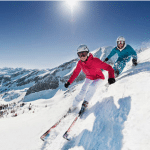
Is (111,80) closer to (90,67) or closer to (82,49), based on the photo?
(90,67)

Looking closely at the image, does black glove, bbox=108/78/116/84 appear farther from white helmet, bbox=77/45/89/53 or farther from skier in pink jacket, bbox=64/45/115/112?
white helmet, bbox=77/45/89/53

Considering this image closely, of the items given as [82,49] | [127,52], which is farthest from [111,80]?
[127,52]

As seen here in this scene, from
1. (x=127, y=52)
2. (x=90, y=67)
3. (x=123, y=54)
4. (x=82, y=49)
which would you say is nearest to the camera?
(x=82, y=49)

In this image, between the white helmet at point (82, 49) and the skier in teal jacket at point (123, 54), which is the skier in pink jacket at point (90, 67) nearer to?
the white helmet at point (82, 49)

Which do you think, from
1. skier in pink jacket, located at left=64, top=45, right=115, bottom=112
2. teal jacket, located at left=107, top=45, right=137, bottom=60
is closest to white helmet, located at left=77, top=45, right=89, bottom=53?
skier in pink jacket, located at left=64, top=45, right=115, bottom=112

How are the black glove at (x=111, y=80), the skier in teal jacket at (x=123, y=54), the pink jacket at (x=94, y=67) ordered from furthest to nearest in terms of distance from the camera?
the skier in teal jacket at (x=123, y=54) → the pink jacket at (x=94, y=67) → the black glove at (x=111, y=80)

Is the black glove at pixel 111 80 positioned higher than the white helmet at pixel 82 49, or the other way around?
the white helmet at pixel 82 49

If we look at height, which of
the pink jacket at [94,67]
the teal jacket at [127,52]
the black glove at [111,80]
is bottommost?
the black glove at [111,80]

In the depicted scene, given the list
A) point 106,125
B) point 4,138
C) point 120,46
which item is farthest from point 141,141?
point 120,46

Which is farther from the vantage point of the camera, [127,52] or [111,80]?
[127,52]

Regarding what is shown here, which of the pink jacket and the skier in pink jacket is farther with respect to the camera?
the skier in pink jacket

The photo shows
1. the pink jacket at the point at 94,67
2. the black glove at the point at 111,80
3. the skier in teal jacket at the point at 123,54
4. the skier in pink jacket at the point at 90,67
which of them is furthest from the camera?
the skier in teal jacket at the point at 123,54

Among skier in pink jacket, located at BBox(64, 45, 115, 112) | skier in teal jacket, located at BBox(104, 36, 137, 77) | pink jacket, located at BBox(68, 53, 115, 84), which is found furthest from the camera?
skier in teal jacket, located at BBox(104, 36, 137, 77)

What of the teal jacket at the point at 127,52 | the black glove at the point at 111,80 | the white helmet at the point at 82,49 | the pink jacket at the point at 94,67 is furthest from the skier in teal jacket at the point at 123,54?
the white helmet at the point at 82,49
